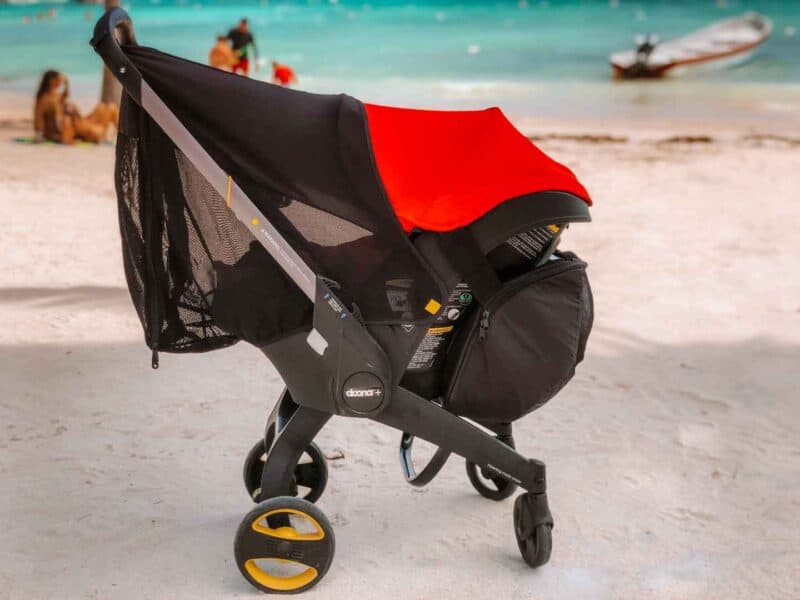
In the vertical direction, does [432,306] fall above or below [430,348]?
above

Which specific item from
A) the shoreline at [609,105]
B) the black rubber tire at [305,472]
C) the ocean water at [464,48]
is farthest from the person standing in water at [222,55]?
the black rubber tire at [305,472]

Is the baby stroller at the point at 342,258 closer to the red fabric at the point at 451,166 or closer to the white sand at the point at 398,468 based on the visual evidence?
the red fabric at the point at 451,166

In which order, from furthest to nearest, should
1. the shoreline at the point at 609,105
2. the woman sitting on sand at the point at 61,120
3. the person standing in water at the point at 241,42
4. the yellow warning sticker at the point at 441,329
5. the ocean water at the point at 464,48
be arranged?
the ocean water at the point at 464,48 < the shoreline at the point at 609,105 < the person standing in water at the point at 241,42 < the woman sitting on sand at the point at 61,120 < the yellow warning sticker at the point at 441,329

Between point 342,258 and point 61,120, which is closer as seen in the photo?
point 342,258

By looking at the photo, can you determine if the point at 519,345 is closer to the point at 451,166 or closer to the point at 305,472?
the point at 451,166

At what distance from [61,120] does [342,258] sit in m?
7.25

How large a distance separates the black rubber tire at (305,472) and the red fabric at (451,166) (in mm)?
821

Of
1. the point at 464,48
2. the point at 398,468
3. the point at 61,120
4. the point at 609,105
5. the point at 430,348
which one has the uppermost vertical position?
the point at 430,348

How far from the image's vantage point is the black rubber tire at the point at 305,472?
276cm

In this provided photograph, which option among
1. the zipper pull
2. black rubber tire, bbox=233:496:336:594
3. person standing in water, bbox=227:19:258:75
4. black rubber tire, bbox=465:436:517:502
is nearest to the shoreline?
person standing in water, bbox=227:19:258:75

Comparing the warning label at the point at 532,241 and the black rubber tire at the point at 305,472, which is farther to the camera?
the black rubber tire at the point at 305,472

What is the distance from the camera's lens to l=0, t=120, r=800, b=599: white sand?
97.3 inches

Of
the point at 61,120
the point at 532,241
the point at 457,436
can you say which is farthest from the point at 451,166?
the point at 61,120

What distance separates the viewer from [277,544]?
2.34 metres
